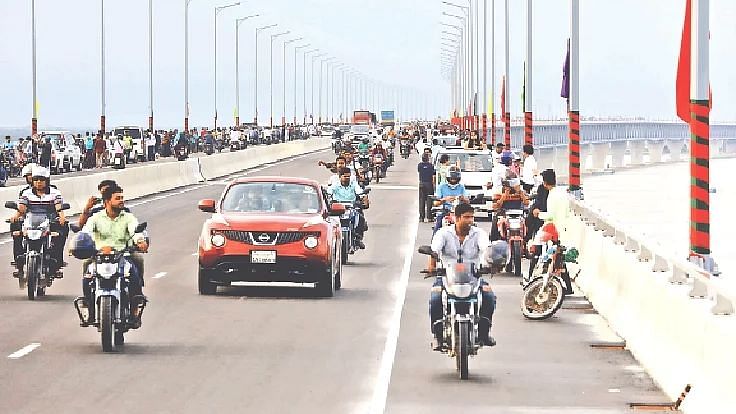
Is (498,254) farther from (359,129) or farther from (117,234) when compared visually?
(359,129)

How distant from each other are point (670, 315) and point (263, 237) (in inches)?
352

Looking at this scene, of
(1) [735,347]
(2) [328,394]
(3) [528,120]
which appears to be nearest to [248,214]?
(2) [328,394]

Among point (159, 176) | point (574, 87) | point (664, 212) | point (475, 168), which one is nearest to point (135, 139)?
point (159, 176)

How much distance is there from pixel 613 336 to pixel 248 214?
6.02 m

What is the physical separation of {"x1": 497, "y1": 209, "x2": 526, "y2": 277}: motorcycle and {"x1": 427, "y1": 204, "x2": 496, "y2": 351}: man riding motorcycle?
12054 millimetres

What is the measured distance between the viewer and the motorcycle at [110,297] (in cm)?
1742

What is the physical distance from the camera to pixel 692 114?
65.9 feet

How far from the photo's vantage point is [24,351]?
17578mm

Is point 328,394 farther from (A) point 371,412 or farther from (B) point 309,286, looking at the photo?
(B) point 309,286

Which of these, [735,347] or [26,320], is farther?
[26,320]

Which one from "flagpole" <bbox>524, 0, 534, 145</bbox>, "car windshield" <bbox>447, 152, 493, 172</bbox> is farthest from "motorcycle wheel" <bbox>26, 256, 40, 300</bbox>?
"flagpole" <bbox>524, 0, 534, 145</bbox>

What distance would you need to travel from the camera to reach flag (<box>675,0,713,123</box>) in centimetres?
2094

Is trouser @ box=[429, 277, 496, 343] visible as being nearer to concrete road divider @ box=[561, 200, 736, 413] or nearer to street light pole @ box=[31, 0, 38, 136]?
concrete road divider @ box=[561, 200, 736, 413]

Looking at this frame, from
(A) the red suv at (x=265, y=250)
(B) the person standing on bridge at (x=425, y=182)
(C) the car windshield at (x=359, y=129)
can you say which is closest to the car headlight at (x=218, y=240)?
(A) the red suv at (x=265, y=250)
